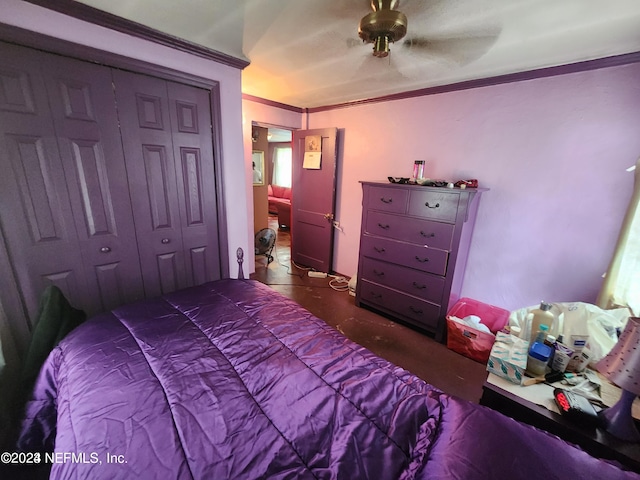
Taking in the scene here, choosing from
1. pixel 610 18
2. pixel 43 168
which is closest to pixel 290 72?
pixel 43 168

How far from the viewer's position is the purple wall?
1.85m

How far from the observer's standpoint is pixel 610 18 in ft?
4.51

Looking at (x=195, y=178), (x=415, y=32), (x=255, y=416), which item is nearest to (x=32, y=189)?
(x=195, y=178)

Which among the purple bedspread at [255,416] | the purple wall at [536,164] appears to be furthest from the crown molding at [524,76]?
the purple bedspread at [255,416]

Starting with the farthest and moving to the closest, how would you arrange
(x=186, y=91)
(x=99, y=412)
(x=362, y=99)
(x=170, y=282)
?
1. (x=362, y=99)
2. (x=170, y=282)
3. (x=186, y=91)
4. (x=99, y=412)

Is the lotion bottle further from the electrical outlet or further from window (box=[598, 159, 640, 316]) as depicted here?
the electrical outlet

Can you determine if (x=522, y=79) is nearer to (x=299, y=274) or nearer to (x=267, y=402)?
(x=267, y=402)

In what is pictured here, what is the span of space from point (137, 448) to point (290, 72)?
267 centimetres

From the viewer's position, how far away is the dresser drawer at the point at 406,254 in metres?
2.28

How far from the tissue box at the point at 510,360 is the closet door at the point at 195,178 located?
2166 mm

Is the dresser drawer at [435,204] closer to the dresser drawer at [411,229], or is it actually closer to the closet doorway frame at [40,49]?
the dresser drawer at [411,229]

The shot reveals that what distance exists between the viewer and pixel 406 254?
2.46m

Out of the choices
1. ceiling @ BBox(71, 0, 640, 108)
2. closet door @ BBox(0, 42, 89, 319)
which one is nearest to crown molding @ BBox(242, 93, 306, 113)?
ceiling @ BBox(71, 0, 640, 108)

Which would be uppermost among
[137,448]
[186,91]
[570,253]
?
[186,91]
